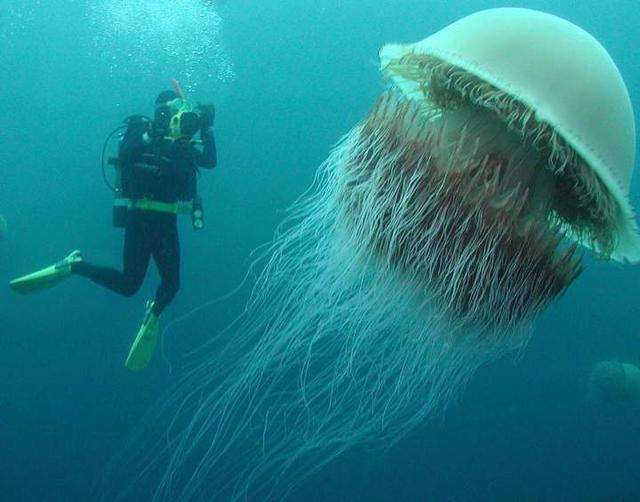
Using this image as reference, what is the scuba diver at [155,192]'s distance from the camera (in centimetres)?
628

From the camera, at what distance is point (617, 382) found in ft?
48.3

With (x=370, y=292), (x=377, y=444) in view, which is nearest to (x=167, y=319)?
(x=377, y=444)

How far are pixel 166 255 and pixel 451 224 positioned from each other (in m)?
5.14

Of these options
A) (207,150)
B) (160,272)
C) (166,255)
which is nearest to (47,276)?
(160,272)

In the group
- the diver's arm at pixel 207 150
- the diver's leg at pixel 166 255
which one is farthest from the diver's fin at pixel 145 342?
the diver's arm at pixel 207 150

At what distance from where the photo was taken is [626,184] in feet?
8.19

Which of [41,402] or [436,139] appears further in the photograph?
[41,402]

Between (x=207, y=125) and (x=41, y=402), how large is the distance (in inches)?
594

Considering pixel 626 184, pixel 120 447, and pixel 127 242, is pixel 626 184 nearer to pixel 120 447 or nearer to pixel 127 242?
pixel 127 242

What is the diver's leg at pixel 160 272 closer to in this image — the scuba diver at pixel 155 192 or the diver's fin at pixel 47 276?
the scuba diver at pixel 155 192

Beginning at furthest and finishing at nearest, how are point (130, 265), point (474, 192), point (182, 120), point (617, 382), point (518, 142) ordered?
1. point (617, 382)
2. point (130, 265)
3. point (182, 120)
4. point (518, 142)
5. point (474, 192)

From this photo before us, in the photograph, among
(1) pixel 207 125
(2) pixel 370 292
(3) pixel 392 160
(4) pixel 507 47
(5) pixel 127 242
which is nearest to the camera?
(4) pixel 507 47

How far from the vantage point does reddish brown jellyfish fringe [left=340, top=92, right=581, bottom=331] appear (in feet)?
7.96

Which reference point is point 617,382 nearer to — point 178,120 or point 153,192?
point 153,192
